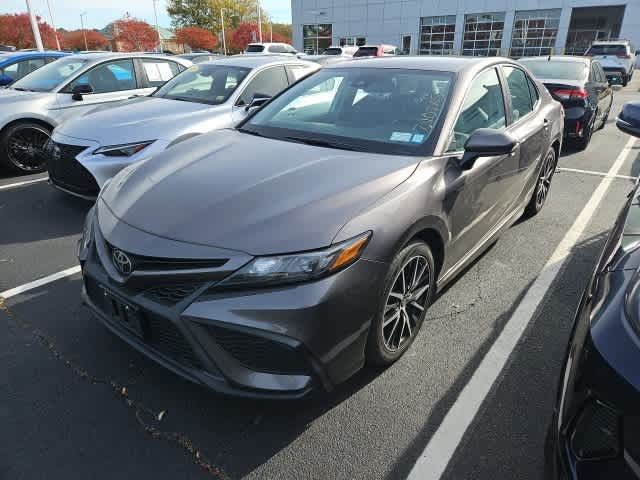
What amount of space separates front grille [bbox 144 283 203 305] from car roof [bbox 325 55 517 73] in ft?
7.54

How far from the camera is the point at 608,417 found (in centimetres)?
130

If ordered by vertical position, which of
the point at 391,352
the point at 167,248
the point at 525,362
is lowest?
the point at 525,362

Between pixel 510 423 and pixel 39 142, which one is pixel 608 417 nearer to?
pixel 510 423

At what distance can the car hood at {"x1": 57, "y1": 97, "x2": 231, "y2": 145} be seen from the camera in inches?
187

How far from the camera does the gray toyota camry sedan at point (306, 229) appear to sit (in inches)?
76.2

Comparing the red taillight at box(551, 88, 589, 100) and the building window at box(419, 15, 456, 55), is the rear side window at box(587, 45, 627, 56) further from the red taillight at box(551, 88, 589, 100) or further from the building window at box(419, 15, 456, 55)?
the red taillight at box(551, 88, 589, 100)

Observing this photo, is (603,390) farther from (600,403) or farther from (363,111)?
(363,111)

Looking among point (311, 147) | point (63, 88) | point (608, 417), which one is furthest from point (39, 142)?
point (608, 417)

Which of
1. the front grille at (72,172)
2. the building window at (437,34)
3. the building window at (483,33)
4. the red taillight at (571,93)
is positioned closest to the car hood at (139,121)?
the front grille at (72,172)

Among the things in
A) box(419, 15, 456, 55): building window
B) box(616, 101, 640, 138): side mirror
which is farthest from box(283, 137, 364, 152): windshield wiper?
box(419, 15, 456, 55): building window

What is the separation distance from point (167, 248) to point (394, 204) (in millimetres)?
1087

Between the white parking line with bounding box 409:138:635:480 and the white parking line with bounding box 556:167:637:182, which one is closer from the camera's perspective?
the white parking line with bounding box 409:138:635:480

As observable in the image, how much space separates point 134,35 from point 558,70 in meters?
59.3

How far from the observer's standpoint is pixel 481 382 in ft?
8.36
